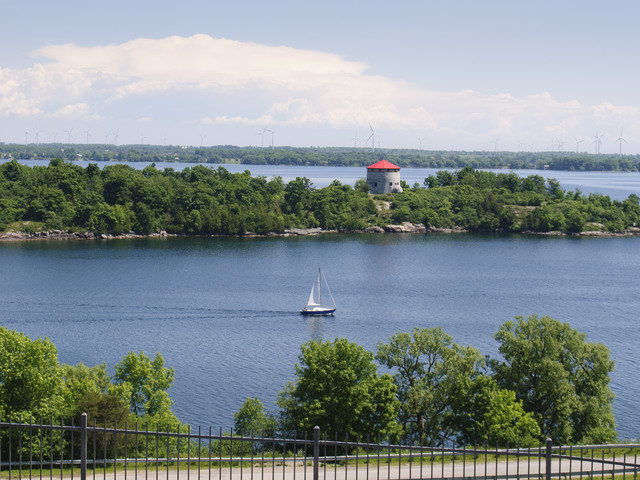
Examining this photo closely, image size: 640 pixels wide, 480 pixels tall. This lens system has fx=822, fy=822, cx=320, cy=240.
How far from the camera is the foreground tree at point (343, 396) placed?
1975 cm

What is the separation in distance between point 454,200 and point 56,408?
3137 inches

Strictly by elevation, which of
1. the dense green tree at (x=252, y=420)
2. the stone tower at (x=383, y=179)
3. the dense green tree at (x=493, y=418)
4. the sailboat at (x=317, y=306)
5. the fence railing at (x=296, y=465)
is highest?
the stone tower at (x=383, y=179)

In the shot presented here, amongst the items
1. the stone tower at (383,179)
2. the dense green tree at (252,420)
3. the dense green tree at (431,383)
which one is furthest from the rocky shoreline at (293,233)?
the dense green tree at (431,383)

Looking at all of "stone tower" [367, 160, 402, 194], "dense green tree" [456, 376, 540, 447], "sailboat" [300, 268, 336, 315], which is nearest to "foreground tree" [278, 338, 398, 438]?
"dense green tree" [456, 376, 540, 447]

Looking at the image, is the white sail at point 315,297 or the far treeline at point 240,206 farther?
the far treeline at point 240,206

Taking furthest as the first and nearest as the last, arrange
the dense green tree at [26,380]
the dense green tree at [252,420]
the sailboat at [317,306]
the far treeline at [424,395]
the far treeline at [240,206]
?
the far treeline at [240,206] → the sailboat at [317,306] → the dense green tree at [252,420] → the far treeline at [424,395] → the dense green tree at [26,380]

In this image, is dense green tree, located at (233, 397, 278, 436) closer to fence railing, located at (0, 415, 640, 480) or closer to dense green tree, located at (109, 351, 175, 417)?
dense green tree, located at (109, 351, 175, 417)

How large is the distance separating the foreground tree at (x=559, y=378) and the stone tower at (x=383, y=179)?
73.6 metres

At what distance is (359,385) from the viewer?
65.7ft

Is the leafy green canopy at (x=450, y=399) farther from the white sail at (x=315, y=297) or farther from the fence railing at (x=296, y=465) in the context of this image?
the white sail at (x=315, y=297)

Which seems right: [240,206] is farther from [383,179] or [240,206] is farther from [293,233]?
[383,179]

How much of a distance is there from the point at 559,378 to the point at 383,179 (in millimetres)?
75890

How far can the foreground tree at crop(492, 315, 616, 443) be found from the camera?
2114cm

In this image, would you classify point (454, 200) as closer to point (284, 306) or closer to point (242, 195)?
point (242, 195)
